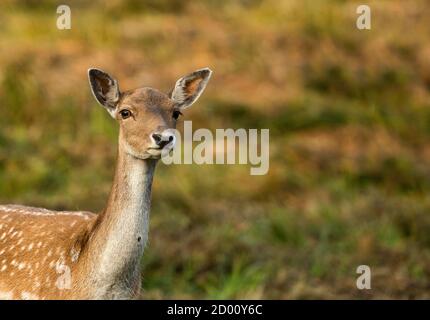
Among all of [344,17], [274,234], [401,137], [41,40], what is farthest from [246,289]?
[344,17]

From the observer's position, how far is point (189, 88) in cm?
698

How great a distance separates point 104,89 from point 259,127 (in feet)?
26.8

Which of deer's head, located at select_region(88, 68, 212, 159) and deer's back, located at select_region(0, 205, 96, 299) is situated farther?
deer's back, located at select_region(0, 205, 96, 299)

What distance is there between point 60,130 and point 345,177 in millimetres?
3432

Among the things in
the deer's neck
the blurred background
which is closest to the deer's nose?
the deer's neck

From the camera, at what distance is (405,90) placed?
16.5m

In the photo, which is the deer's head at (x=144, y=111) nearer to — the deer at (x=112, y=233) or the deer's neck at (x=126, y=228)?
the deer at (x=112, y=233)

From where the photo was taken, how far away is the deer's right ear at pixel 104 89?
21.7 ft

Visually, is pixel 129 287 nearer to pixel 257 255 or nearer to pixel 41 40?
pixel 257 255

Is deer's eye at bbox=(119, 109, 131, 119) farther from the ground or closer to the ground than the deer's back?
farther from the ground

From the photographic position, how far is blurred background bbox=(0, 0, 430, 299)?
34.8 feet
